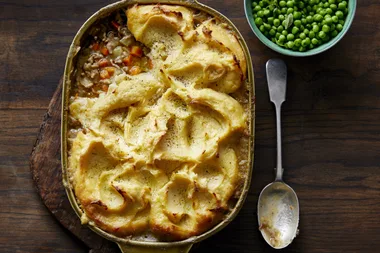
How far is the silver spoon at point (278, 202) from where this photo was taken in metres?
4.43

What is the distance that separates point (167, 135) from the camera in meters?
3.98

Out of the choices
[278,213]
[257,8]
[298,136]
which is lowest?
[278,213]

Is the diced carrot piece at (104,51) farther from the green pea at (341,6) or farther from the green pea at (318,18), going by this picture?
the green pea at (341,6)

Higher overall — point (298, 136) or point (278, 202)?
point (298, 136)

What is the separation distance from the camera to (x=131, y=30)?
4113mm

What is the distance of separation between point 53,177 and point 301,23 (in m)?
2.35

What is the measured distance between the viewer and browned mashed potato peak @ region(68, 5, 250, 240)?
3.92 meters

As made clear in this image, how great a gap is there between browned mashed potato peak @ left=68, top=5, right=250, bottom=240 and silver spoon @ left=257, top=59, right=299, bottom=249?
453 millimetres

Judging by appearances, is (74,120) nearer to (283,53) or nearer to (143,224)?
(143,224)

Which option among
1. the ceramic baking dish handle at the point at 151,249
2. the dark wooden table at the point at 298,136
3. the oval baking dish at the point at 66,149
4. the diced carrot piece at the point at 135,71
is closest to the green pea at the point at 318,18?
the dark wooden table at the point at 298,136

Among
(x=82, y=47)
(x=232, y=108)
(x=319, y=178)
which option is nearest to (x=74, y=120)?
(x=82, y=47)

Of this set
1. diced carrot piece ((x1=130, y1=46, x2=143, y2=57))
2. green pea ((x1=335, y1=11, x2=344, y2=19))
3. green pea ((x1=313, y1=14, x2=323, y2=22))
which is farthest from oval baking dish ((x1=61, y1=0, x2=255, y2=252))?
green pea ((x1=335, y1=11, x2=344, y2=19))

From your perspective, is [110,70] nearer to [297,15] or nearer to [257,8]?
[257,8]

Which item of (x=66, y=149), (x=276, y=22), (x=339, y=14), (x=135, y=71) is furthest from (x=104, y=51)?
(x=339, y=14)
